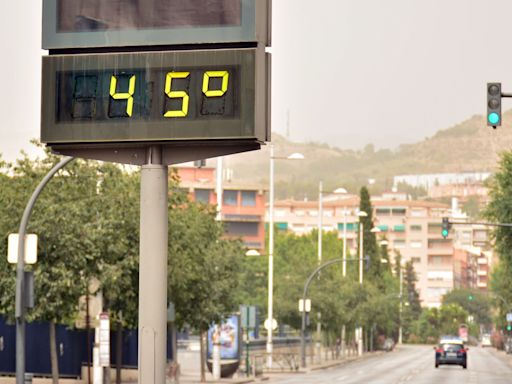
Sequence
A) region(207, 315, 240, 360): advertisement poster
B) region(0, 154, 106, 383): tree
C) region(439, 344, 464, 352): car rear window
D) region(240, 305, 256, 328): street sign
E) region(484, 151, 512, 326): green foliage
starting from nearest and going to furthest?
region(0, 154, 106, 383): tree < region(240, 305, 256, 328): street sign < region(207, 315, 240, 360): advertisement poster < region(484, 151, 512, 326): green foliage < region(439, 344, 464, 352): car rear window

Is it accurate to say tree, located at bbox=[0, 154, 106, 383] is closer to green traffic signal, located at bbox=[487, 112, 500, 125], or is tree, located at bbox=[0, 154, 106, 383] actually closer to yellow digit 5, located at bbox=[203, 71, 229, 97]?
green traffic signal, located at bbox=[487, 112, 500, 125]

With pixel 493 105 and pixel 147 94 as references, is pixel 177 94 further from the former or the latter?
pixel 493 105

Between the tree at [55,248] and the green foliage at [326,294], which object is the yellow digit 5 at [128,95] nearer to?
the tree at [55,248]

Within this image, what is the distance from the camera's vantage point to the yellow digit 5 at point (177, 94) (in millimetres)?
15079

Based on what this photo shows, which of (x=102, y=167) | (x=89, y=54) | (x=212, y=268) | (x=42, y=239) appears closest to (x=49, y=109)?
(x=89, y=54)

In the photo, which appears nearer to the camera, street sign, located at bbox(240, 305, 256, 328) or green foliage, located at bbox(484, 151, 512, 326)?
street sign, located at bbox(240, 305, 256, 328)

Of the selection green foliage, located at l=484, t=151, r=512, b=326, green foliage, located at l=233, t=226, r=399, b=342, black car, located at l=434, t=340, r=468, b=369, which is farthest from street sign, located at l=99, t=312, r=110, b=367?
black car, located at l=434, t=340, r=468, b=369

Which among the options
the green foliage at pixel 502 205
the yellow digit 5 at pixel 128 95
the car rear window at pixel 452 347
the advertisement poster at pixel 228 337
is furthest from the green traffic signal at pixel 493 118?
the car rear window at pixel 452 347

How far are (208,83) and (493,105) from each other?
17178 millimetres

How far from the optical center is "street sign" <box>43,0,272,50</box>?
49.0 ft

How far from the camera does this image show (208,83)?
15.0 metres

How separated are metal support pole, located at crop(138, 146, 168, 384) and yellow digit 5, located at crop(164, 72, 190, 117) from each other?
0.92m

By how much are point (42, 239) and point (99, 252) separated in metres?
Result: 1.77

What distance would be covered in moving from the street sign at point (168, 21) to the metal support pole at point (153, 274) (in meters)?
1.44
